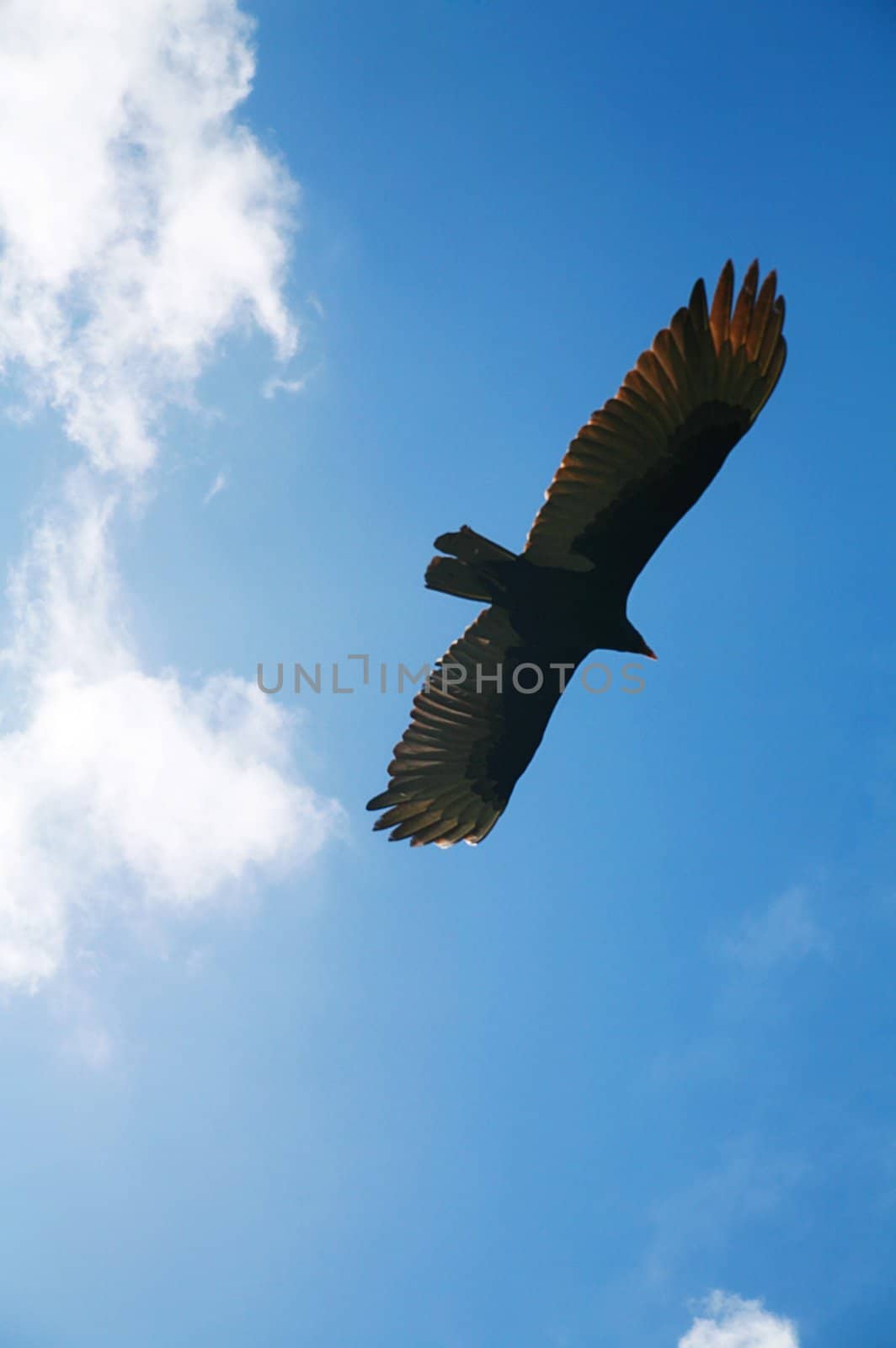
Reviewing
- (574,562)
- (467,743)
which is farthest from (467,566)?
(467,743)

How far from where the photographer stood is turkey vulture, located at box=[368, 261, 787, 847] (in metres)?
5.11

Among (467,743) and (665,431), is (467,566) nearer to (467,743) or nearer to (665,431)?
(665,431)

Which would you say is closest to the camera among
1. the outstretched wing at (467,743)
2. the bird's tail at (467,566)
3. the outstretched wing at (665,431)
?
the outstretched wing at (665,431)

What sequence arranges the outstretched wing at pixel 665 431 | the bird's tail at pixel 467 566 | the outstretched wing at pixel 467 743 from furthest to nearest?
the outstretched wing at pixel 467 743 < the bird's tail at pixel 467 566 < the outstretched wing at pixel 665 431

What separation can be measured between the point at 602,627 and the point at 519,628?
62 centimetres

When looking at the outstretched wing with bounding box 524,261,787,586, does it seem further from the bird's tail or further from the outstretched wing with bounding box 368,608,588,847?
the outstretched wing with bounding box 368,608,588,847

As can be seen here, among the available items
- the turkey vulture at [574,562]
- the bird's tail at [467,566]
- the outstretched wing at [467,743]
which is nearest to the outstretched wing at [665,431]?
the turkey vulture at [574,562]

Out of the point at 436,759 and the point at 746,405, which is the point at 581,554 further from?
the point at 436,759

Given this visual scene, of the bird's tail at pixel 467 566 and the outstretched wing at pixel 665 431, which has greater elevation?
the bird's tail at pixel 467 566

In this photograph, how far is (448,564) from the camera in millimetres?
6020

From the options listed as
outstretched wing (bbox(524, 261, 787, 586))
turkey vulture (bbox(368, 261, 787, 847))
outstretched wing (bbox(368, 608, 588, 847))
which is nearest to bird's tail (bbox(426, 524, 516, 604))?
turkey vulture (bbox(368, 261, 787, 847))

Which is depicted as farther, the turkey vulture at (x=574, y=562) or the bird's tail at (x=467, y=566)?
the bird's tail at (x=467, y=566)

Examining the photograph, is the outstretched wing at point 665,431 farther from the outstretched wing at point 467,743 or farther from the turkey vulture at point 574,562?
the outstretched wing at point 467,743

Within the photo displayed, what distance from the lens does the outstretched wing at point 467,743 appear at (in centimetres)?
700
